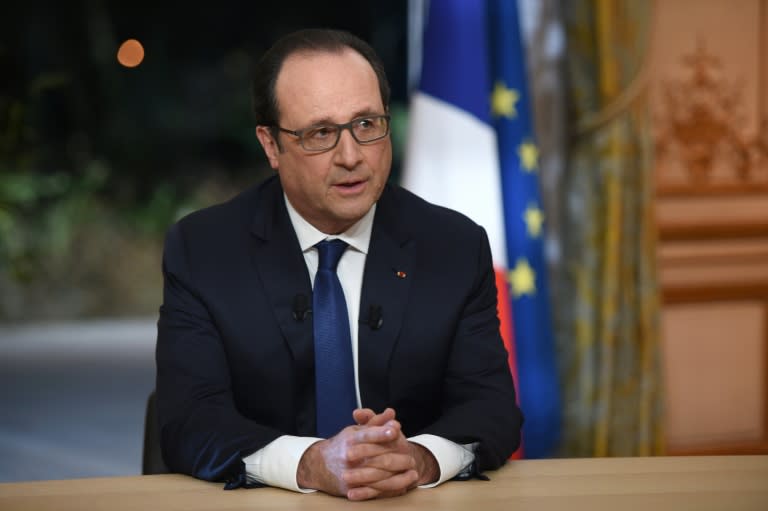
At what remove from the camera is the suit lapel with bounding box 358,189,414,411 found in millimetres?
1862

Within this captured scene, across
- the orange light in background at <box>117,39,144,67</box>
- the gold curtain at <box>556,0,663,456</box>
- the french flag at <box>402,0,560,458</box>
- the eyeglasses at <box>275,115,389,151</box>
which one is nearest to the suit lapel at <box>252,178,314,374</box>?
the eyeglasses at <box>275,115,389,151</box>

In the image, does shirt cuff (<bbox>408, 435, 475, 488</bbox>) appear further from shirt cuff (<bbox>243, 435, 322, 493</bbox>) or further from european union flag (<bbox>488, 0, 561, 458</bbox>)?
european union flag (<bbox>488, 0, 561, 458</bbox>)

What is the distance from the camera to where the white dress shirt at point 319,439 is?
1500mm

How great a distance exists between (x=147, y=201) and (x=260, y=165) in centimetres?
120

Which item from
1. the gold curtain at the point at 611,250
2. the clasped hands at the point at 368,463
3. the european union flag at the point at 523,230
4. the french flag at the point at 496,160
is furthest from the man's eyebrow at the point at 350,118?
the gold curtain at the point at 611,250

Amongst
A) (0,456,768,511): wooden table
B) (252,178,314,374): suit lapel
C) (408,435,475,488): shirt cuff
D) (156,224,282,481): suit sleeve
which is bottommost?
(0,456,768,511): wooden table

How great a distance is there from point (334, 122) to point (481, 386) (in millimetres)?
613

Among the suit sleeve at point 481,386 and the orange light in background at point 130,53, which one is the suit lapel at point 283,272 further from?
the orange light in background at point 130,53

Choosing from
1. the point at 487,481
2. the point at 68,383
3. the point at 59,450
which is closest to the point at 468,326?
the point at 487,481

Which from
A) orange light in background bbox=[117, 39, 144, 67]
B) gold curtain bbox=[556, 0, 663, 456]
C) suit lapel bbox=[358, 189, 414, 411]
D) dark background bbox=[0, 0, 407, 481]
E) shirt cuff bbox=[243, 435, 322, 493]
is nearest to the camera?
shirt cuff bbox=[243, 435, 322, 493]

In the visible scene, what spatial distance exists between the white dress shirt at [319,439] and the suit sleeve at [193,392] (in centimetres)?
3

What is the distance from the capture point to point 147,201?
30.2 ft

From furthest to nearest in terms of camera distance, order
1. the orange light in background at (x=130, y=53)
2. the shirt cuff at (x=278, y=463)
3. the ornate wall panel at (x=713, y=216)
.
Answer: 1. the orange light in background at (x=130, y=53)
2. the ornate wall panel at (x=713, y=216)
3. the shirt cuff at (x=278, y=463)

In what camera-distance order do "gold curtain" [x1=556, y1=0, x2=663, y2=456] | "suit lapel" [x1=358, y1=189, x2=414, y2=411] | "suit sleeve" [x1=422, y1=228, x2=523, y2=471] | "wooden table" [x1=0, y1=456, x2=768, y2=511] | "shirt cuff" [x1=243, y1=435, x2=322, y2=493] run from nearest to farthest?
"wooden table" [x1=0, y1=456, x2=768, y2=511]
"shirt cuff" [x1=243, y1=435, x2=322, y2=493]
"suit sleeve" [x1=422, y1=228, x2=523, y2=471]
"suit lapel" [x1=358, y1=189, x2=414, y2=411]
"gold curtain" [x1=556, y1=0, x2=663, y2=456]
